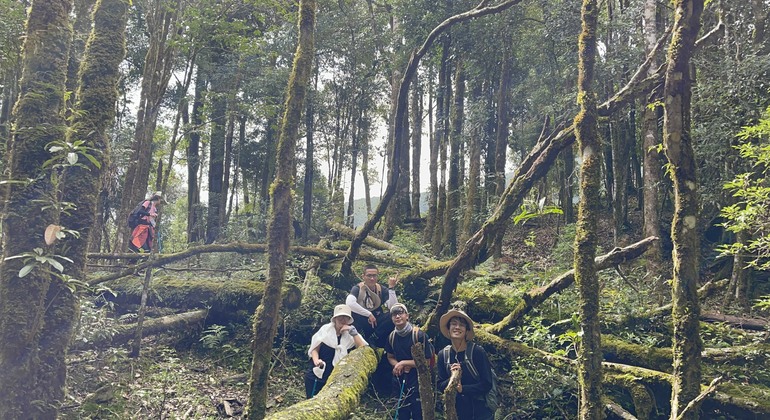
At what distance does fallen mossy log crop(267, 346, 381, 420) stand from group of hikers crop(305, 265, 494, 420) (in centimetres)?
45

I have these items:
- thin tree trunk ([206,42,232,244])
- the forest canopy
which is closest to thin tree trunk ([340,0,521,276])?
the forest canopy

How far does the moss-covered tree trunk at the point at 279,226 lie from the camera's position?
541cm

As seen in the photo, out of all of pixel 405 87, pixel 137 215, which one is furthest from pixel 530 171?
pixel 137 215

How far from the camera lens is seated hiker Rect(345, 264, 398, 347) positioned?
7.56 metres

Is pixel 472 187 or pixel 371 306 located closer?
pixel 371 306

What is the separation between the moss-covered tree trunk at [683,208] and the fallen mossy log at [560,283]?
0.51 m

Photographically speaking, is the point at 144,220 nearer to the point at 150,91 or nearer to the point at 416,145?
the point at 150,91

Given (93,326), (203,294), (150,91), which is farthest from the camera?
(150,91)

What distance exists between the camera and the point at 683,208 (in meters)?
4.07

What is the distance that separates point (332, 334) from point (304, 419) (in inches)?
121

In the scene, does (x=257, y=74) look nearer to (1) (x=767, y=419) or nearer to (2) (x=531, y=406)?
(2) (x=531, y=406)

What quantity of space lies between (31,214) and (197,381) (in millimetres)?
4490

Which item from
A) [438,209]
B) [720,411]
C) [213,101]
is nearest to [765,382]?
[720,411]

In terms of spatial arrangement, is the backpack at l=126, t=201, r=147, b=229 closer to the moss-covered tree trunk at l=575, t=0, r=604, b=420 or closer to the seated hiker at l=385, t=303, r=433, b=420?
the seated hiker at l=385, t=303, r=433, b=420
